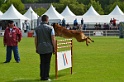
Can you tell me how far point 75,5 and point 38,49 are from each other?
3937 inches

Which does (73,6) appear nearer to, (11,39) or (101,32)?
(101,32)

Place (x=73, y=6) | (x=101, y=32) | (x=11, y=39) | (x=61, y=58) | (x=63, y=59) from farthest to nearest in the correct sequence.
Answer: (x=73, y=6), (x=101, y=32), (x=11, y=39), (x=63, y=59), (x=61, y=58)

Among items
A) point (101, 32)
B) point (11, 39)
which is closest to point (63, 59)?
point (11, 39)

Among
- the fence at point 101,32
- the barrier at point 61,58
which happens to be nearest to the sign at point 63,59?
the barrier at point 61,58

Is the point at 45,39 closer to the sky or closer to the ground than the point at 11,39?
closer to the sky

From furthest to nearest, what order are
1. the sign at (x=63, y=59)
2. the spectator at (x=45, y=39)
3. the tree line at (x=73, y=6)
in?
the tree line at (x=73, y=6) < the sign at (x=63, y=59) < the spectator at (x=45, y=39)

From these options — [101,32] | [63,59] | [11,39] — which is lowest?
[101,32]

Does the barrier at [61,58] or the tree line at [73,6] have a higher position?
the tree line at [73,6]

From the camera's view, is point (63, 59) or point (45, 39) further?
point (63, 59)

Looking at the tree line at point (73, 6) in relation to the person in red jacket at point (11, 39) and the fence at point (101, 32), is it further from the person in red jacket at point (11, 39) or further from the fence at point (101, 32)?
the person in red jacket at point (11, 39)

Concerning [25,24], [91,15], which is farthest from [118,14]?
[25,24]

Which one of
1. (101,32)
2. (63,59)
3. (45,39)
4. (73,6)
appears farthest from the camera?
(73,6)

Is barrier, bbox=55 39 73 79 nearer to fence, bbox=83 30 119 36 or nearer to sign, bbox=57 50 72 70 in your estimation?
sign, bbox=57 50 72 70

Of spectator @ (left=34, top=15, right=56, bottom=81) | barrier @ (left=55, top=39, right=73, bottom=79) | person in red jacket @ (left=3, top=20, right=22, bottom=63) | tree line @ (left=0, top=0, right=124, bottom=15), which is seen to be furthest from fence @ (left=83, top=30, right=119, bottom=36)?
tree line @ (left=0, top=0, right=124, bottom=15)
